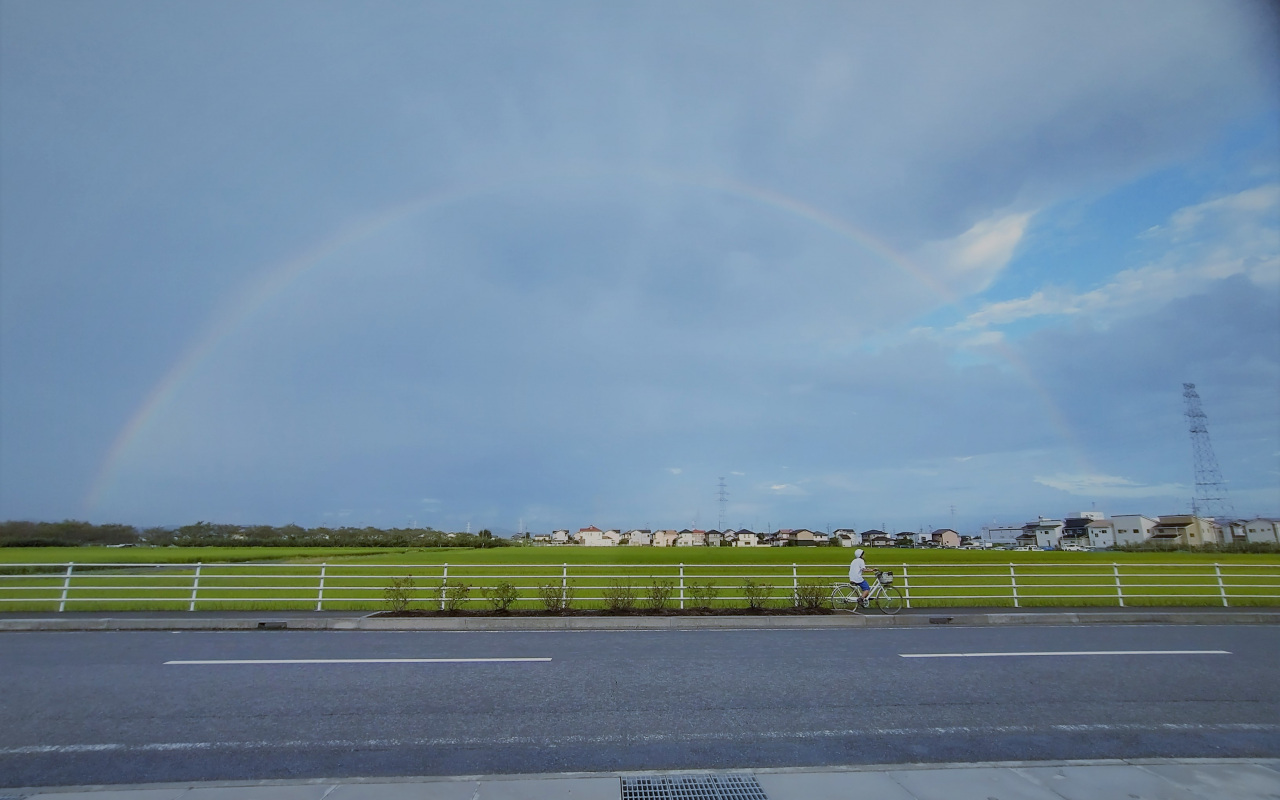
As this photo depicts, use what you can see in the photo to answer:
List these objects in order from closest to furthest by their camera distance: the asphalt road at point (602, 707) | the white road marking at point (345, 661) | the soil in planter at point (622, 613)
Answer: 1. the asphalt road at point (602, 707)
2. the white road marking at point (345, 661)
3. the soil in planter at point (622, 613)

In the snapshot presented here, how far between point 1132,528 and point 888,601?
88.5 metres

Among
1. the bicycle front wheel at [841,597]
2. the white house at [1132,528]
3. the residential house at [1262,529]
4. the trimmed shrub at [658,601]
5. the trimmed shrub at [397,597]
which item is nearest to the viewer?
the trimmed shrub at [658,601]

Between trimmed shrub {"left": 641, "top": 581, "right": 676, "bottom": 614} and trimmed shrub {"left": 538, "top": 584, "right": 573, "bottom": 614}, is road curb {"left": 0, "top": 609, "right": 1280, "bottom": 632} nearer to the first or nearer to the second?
trimmed shrub {"left": 538, "top": 584, "right": 573, "bottom": 614}

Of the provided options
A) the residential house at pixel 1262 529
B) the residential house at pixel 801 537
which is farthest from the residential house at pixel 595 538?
the residential house at pixel 1262 529

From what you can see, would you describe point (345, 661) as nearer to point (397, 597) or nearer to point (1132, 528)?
point (397, 597)

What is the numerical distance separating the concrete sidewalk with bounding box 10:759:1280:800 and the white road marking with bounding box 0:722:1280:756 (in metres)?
0.87

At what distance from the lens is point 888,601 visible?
16422mm

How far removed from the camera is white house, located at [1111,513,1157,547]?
8012cm

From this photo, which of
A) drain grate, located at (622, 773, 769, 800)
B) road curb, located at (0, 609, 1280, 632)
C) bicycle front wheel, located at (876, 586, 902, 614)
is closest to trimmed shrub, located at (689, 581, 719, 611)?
road curb, located at (0, 609, 1280, 632)

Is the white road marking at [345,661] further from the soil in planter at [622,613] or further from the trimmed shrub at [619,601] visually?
the trimmed shrub at [619,601]

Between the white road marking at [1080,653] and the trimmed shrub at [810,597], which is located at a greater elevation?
the trimmed shrub at [810,597]

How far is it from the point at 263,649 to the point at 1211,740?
41.3 feet

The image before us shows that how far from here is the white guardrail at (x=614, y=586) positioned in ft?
50.8

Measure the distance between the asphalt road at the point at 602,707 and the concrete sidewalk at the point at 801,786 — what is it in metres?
0.33
